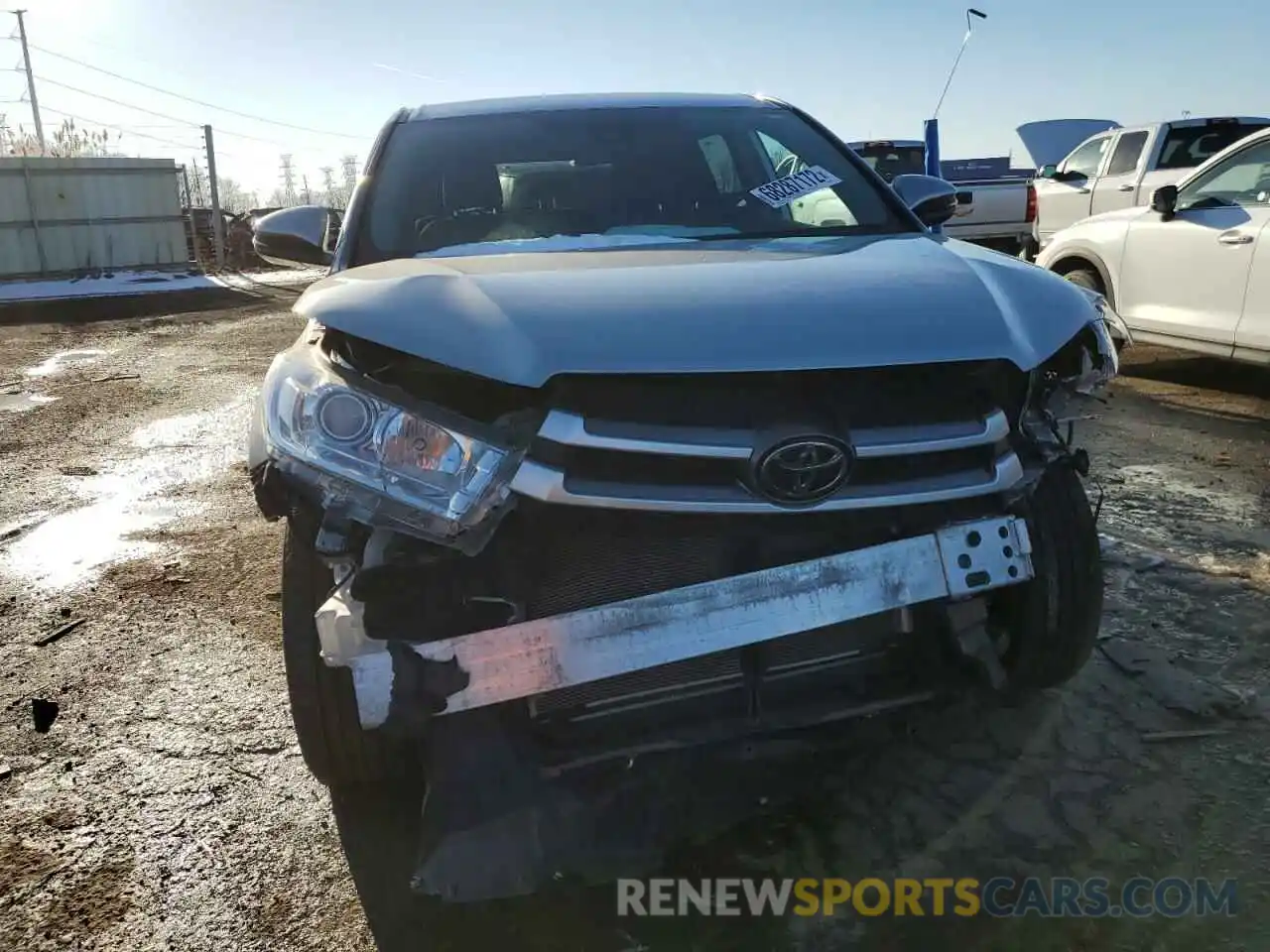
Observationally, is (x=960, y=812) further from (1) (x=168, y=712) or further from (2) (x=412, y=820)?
(1) (x=168, y=712)

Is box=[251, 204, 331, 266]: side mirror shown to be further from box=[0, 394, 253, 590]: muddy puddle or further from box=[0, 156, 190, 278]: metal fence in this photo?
box=[0, 156, 190, 278]: metal fence

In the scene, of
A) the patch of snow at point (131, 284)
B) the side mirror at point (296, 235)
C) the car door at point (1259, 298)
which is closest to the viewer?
the side mirror at point (296, 235)

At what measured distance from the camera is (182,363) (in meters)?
9.82

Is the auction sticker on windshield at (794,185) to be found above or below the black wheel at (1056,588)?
above

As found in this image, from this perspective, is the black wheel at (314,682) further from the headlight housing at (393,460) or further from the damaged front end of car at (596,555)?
the headlight housing at (393,460)

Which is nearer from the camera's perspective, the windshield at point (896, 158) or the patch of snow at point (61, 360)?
the patch of snow at point (61, 360)

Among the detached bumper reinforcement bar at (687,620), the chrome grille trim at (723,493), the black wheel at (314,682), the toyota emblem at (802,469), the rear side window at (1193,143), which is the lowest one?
the black wheel at (314,682)

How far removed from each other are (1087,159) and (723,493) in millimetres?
11676

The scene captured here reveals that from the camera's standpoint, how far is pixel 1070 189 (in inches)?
456

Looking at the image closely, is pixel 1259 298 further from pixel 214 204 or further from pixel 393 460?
pixel 214 204

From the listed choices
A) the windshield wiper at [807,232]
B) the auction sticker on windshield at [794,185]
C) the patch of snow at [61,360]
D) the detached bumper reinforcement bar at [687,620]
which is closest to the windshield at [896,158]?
the patch of snow at [61,360]

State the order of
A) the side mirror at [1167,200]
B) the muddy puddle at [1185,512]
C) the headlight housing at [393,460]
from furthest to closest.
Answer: the side mirror at [1167,200]
the muddy puddle at [1185,512]
the headlight housing at [393,460]

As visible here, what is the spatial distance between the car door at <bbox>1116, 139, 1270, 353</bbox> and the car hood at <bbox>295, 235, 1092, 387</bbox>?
4575mm

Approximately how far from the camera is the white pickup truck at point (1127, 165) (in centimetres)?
1064
